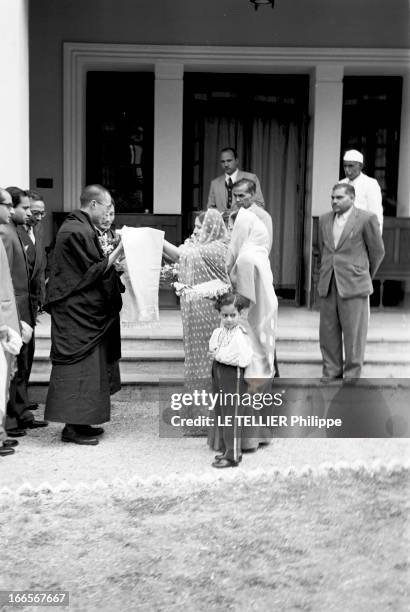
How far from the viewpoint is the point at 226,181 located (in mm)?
9805

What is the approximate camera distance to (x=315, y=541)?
4426mm

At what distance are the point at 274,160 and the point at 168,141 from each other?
5.28ft

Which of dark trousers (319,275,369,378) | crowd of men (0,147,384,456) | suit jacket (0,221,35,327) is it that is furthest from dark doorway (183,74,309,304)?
suit jacket (0,221,35,327)

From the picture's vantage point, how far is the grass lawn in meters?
3.77

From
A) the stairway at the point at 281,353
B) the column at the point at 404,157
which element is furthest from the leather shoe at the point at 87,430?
the column at the point at 404,157

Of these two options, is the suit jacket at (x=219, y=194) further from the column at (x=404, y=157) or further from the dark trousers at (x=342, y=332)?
the dark trousers at (x=342, y=332)

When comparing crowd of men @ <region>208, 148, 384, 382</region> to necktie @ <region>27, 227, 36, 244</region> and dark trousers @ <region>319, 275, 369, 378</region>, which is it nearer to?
dark trousers @ <region>319, 275, 369, 378</region>

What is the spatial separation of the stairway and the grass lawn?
2293 mm

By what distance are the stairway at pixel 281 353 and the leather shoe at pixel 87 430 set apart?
959 millimetres

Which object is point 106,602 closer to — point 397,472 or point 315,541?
point 315,541

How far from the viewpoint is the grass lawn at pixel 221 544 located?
3.77 m

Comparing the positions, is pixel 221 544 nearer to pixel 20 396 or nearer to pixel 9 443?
pixel 9 443

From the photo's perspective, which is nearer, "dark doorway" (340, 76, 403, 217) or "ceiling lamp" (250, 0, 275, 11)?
"ceiling lamp" (250, 0, 275, 11)

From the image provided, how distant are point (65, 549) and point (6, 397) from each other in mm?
1825
